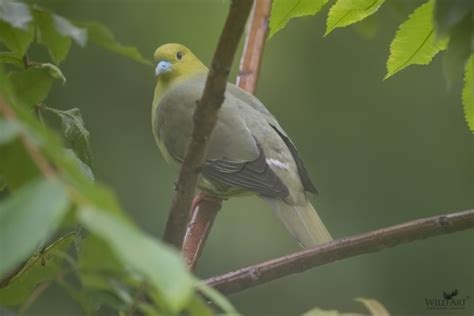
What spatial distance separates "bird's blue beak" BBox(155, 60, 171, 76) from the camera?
3656 millimetres

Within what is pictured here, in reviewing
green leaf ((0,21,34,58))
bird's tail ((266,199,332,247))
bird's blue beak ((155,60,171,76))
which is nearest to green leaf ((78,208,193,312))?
green leaf ((0,21,34,58))

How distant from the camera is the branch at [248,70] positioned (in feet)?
8.02

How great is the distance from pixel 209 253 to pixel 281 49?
4.33 feet

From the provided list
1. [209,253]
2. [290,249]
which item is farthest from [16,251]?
[290,249]

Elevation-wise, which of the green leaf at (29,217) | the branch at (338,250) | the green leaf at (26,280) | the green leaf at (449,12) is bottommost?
the green leaf at (26,280)

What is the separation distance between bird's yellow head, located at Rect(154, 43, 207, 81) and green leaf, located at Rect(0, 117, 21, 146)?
2.75 m

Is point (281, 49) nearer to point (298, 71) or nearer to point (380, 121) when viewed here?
point (298, 71)

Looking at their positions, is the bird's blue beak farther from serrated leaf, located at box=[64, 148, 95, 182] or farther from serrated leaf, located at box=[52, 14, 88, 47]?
serrated leaf, located at box=[52, 14, 88, 47]

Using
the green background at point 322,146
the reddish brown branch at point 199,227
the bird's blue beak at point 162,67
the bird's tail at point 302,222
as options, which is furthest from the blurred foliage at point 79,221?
the green background at point 322,146

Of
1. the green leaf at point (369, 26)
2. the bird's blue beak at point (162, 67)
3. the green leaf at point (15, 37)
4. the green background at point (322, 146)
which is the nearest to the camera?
the green leaf at point (15, 37)

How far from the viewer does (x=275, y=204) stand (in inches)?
121

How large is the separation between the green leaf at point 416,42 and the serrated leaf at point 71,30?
604 mm

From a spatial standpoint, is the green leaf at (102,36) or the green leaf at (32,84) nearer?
the green leaf at (102,36)

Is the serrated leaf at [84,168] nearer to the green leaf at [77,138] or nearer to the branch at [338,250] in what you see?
the green leaf at [77,138]
